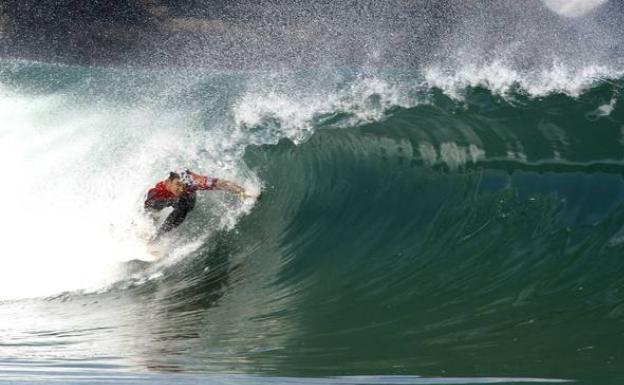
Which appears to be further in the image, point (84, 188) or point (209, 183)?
point (84, 188)

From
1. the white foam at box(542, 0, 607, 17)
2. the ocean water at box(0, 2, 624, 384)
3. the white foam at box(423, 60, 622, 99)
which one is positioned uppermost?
the white foam at box(542, 0, 607, 17)

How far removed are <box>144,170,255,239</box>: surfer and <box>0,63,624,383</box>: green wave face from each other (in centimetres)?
24

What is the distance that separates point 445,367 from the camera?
15.7ft

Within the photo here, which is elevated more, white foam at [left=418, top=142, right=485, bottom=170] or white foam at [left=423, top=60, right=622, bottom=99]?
white foam at [left=423, top=60, right=622, bottom=99]

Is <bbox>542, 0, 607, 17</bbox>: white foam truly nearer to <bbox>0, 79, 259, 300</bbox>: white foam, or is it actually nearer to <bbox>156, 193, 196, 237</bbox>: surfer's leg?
<bbox>0, 79, 259, 300</bbox>: white foam

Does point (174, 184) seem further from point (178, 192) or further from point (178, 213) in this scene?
point (178, 213)

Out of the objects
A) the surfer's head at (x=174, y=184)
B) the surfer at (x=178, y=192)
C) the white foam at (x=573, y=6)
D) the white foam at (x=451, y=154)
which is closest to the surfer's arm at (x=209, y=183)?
the surfer at (x=178, y=192)

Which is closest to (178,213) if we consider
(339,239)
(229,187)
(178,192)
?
(178,192)

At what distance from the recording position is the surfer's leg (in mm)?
8625

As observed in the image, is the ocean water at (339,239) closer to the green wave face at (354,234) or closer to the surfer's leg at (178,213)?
the green wave face at (354,234)

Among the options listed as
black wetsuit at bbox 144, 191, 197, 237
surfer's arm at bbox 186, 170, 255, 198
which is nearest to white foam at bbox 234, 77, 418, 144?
surfer's arm at bbox 186, 170, 255, 198

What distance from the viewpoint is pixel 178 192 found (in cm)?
853

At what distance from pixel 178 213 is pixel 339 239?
1682 mm

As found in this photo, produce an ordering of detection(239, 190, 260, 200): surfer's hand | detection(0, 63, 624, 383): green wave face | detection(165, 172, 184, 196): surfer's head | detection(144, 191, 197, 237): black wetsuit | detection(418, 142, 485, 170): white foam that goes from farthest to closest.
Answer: detection(418, 142, 485, 170): white foam, detection(239, 190, 260, 200): surfer's hand, detection(144, 191, 197, 237): black wetsuit, detection(165, 172, 184, 196): surfer's head, detection(0, 63, 624, 383): green wave face
